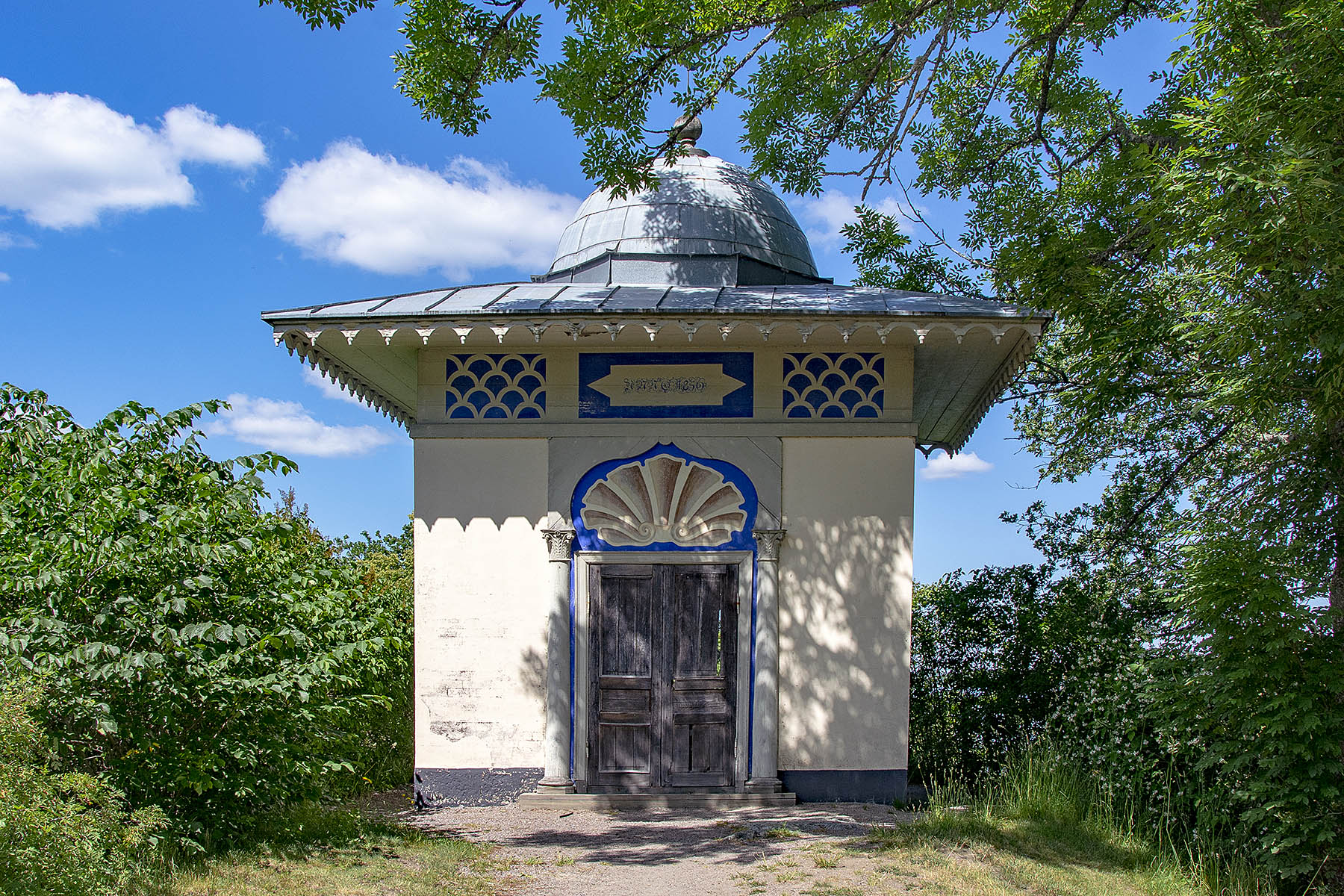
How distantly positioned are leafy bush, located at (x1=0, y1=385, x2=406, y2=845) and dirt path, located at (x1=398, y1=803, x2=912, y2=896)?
1516mm

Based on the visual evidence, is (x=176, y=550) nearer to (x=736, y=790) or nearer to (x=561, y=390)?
(x=561, y=390)

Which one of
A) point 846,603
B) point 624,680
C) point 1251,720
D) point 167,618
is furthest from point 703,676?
point 167,618

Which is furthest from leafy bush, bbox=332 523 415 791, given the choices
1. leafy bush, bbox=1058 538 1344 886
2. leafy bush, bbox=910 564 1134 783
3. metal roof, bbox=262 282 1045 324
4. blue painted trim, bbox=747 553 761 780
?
leafy bush, bbox=1058 538 1344 886

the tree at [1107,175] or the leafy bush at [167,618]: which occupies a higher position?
the tree at [1107,175]

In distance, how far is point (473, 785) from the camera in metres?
8.45

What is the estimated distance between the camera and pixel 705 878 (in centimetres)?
625

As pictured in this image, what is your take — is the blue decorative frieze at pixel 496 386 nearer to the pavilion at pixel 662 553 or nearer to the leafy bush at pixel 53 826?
the pavilion at pixel 662 553

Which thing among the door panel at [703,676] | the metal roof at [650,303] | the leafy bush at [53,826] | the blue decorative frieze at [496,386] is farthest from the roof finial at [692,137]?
the leafy bush at [53,826]

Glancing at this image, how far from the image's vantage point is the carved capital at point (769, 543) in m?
8.52

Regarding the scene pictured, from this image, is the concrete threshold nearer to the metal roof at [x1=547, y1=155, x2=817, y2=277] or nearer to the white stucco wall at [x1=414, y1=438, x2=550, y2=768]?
the white stucco wall at [x1=414, y1=438, x2=550, y2=768]

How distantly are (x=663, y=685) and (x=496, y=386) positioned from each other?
9.65ft

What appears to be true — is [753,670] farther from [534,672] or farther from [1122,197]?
[1122,197]

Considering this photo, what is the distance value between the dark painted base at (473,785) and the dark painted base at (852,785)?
2206mm

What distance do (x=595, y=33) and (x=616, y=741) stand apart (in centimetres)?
608
